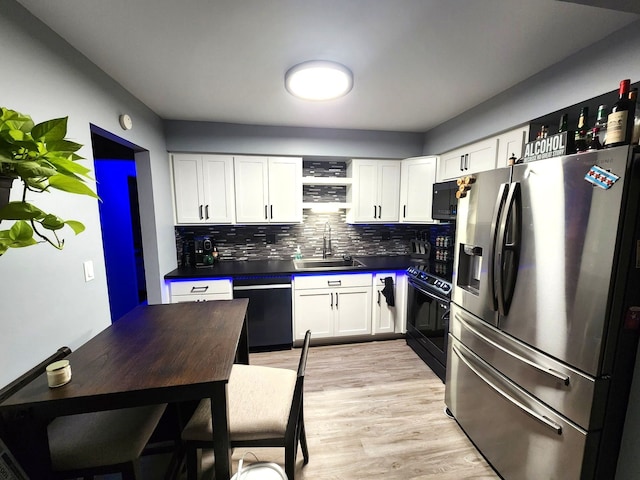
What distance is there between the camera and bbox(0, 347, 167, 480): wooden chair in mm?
970

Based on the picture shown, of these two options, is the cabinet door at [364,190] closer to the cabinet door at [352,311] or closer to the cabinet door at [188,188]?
the cabinet door at [352,311]

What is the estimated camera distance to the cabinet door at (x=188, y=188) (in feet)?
8.95

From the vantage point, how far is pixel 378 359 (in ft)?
8.73

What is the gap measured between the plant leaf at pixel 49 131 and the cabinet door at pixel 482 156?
8.56 feet

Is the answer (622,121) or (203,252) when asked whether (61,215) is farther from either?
(622,121)

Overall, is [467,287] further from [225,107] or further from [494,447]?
[225,107]

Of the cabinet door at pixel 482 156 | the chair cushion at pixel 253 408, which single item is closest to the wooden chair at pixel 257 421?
the chair cushion at pixel 253 408

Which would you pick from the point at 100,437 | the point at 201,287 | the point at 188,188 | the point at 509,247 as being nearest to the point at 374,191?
the point at 509,247

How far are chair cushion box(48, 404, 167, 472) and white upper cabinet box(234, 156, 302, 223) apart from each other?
2.02 metres

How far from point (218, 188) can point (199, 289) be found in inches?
42.6

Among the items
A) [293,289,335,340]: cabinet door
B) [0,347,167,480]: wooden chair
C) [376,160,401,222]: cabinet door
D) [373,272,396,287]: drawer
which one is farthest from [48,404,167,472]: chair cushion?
[376,160,401,222]: cabinet door

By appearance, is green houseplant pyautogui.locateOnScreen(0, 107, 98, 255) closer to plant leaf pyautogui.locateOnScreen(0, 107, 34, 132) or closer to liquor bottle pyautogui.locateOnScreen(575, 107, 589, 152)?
plant leaf pyautogui.locateOnScreen(0, 107, 34, 132)

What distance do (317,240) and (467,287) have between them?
1929 millimetres

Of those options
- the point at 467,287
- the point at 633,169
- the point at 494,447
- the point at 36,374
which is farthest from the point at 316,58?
the point at 494,447
